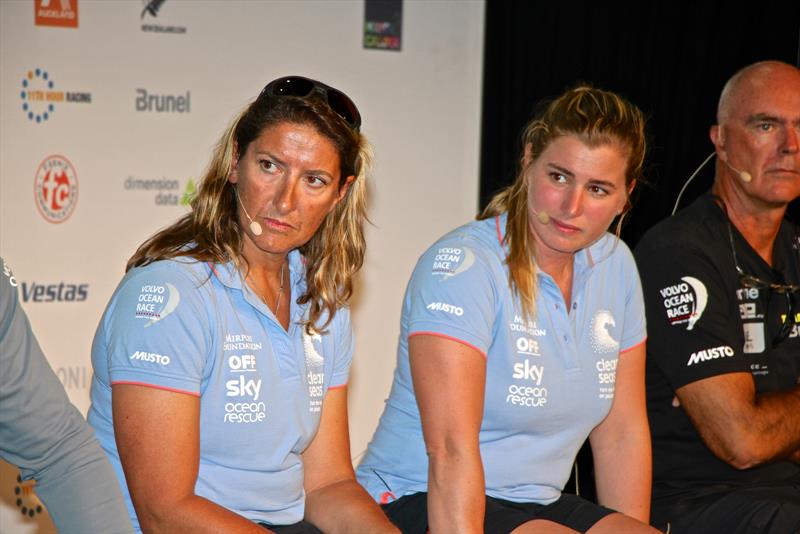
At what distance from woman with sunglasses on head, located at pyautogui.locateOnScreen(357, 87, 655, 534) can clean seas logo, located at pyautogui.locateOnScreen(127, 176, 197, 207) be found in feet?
6.02

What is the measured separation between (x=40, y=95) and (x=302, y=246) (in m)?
1.82

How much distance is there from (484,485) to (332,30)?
2503 mm

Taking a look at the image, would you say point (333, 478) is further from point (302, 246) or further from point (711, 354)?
point (711, 354)

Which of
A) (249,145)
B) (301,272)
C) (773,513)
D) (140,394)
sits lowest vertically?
(773,513)

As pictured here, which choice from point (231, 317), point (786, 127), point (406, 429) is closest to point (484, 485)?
point (406, 429)

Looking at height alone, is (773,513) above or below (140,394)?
below

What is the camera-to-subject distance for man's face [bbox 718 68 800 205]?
288 cm

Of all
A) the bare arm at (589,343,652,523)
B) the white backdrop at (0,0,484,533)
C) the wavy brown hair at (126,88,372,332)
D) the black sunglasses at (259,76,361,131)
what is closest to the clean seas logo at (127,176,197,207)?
the white backdrop at (0,0,484,533)

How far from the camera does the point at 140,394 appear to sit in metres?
1.79

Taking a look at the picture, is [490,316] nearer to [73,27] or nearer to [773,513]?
[773,513]

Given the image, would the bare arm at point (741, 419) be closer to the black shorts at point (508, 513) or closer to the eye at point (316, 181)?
the black shorts at point (508, 513)

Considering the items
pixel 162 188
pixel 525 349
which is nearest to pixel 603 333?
pixel 525 349

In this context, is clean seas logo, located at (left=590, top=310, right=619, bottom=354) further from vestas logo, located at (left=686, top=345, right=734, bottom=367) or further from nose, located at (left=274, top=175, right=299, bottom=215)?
nose, located at (left=274, top=175, right=299, bottom=215)

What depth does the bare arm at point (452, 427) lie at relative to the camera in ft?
6.53
